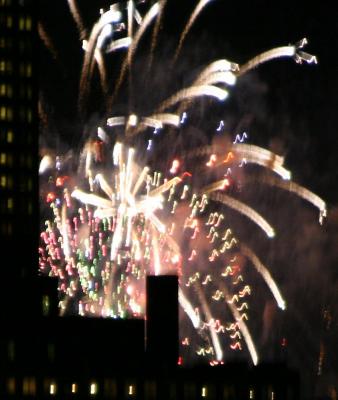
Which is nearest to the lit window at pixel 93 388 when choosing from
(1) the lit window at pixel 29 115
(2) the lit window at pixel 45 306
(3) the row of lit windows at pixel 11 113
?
(2) the lit window at pixel 45 306

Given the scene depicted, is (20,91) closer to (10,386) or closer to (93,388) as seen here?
(10,386)

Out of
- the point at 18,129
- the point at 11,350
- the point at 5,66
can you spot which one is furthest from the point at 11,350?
the point at 5,66

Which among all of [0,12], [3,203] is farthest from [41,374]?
[0,12]

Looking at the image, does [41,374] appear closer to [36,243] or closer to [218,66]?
[36,243]

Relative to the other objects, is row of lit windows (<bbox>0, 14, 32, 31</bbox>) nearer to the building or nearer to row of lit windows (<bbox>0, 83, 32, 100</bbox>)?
the building

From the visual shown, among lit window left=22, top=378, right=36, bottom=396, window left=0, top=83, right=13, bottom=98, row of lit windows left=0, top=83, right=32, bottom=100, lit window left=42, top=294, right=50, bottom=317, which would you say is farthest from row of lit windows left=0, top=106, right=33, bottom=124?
lit window left=22, top=378, right=36, bottom=396

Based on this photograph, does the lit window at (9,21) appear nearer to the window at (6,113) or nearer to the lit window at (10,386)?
the window at (6,113)
